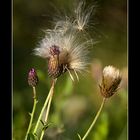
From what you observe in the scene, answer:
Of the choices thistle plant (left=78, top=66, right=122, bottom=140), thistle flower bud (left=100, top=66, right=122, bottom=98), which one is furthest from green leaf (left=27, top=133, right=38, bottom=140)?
thistle flower bud (left=100, top=66, right=122, bottom=98)

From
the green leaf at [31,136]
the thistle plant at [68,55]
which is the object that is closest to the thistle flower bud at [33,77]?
the thistle plant at [68,55]

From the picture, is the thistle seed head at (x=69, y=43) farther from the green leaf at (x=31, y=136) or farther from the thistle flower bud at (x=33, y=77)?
the green leaf at (x=31, y=136)

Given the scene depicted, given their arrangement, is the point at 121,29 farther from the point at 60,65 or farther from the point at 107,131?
the point at 107,131

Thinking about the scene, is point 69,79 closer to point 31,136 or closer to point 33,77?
point 33,77

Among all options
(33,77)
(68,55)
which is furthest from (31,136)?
(68,55)

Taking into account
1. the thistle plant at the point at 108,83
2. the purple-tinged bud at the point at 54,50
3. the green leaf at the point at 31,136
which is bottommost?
the green leaf at the point at 31,136

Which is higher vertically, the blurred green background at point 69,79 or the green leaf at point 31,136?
the blurred green background at point 69,79
